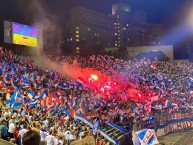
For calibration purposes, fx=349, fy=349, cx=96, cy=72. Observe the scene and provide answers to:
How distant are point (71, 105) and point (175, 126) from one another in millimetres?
10111

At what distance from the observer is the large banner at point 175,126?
82.8 feet

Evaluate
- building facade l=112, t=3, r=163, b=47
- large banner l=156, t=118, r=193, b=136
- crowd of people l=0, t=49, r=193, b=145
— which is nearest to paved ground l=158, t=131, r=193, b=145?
large banner l=156, t=118, r=193, b=136

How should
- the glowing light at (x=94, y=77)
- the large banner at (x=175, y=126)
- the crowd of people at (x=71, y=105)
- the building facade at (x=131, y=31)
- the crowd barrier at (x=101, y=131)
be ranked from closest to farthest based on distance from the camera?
the crowd of people at (x=71, y=105), the crowd barrier at (x=101, y=131), the large banner at (x=175, y=126), the glowing light at (x=94, y=77), the building facade at (x=131, y=31)

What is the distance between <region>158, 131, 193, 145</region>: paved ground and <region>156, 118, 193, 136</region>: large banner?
0.47 metres

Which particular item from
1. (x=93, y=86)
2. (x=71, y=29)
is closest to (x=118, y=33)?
(x=71, y=29)

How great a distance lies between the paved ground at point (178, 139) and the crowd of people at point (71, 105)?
1286mm

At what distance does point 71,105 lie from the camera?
20938mm

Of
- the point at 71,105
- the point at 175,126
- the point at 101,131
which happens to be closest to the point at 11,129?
the point at 101,131

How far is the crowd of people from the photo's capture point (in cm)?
1494

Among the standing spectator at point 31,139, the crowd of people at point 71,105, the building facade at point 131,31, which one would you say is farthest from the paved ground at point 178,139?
the building facade at point 131,31

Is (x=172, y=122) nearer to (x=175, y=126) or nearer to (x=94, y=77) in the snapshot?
(x=175, y=126)

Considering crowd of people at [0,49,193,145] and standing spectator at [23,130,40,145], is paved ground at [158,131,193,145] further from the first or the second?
standing spectator at [23,130,40,145]

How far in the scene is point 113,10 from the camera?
192 m

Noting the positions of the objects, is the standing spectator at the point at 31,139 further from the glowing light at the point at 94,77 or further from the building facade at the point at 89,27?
the building facade at the point at 89,27
